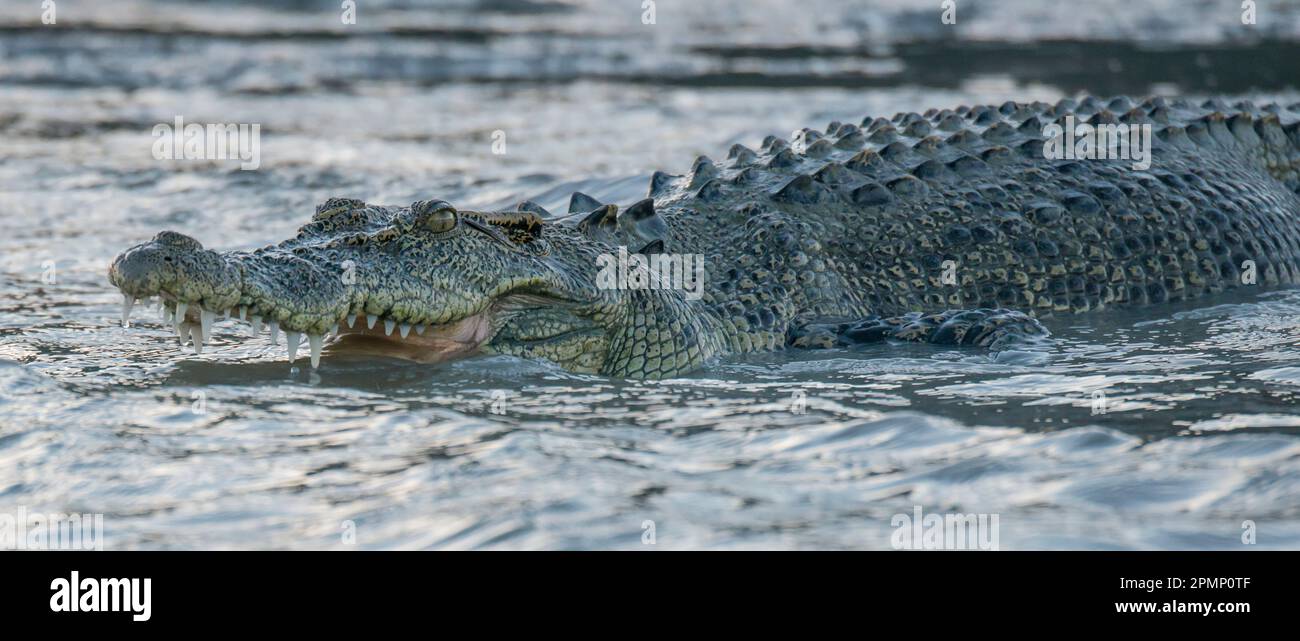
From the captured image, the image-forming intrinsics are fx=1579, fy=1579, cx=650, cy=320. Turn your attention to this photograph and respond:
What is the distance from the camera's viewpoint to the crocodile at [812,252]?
228 inches

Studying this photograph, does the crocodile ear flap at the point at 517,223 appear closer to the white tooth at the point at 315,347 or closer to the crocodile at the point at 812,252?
the crocodile at the point at 812,252

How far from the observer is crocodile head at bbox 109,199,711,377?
5398mm

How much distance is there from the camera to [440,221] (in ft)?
19.7

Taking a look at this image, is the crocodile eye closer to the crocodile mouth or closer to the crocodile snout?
A: the crocodile mouth

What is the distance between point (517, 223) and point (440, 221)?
0.35m

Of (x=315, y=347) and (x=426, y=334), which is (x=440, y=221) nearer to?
(x=426, y=334)

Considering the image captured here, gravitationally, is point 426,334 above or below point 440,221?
below

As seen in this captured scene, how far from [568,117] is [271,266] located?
867 cm

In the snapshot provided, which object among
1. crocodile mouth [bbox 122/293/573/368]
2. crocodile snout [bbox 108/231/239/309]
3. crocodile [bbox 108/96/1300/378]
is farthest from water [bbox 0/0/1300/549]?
crocodile snout [bbox 108/231/239/309]

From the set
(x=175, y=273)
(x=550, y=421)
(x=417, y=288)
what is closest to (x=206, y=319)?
(x=175, y=273)

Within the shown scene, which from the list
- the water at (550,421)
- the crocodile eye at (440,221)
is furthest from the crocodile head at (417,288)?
the water at (550,421)

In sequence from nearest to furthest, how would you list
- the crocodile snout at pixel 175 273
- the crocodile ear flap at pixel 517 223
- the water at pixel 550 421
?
the water at pixel 550 421, the crocodile snout at pixel 175 273, the crocodile ear flap at pixel 517 223

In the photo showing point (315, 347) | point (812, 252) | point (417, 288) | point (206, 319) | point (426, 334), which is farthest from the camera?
point (812, 252)

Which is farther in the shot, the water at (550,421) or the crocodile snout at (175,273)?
the crocodile snout at (175,273)
